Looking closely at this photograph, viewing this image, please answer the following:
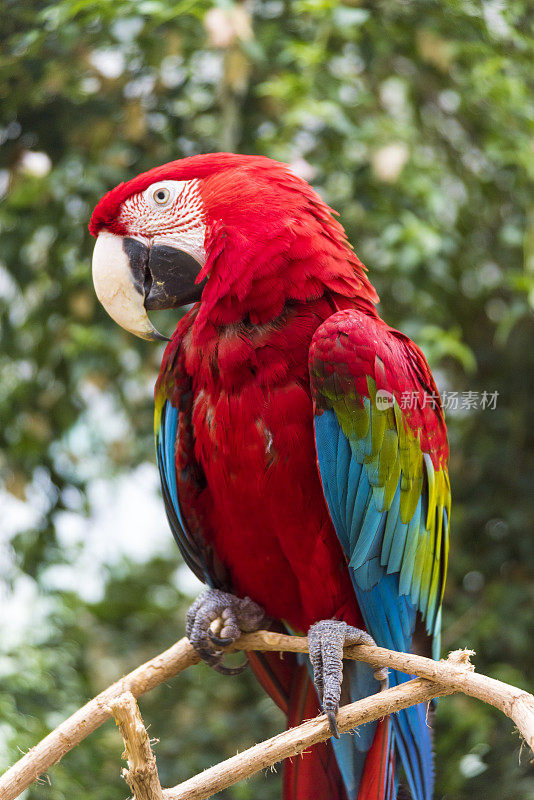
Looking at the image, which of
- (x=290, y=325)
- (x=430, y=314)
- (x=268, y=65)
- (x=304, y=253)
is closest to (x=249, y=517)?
(x=290, y=325)

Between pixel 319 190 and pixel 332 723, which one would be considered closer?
pixel 332 723

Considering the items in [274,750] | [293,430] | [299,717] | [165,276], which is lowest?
[299,717]

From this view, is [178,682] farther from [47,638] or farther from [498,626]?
[498,626]

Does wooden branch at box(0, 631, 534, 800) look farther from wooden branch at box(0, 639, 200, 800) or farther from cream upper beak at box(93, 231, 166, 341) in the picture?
cream upper beak at box(93, 231, 166, 341)

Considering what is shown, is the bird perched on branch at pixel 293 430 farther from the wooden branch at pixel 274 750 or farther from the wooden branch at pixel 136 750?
the wooden branch at pixel 136 750

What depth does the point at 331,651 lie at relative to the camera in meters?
1.04

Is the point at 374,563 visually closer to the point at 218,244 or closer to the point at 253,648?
the point at 253,648

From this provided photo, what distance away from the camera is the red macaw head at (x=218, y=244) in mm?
1073

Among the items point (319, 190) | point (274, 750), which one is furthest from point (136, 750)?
point (319, 190)

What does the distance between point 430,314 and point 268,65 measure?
0.69 m

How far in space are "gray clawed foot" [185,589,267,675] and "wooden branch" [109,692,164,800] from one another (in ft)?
1.04

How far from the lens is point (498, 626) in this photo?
187cm

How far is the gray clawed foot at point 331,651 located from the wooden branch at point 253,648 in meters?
0.02

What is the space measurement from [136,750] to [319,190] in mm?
1372
